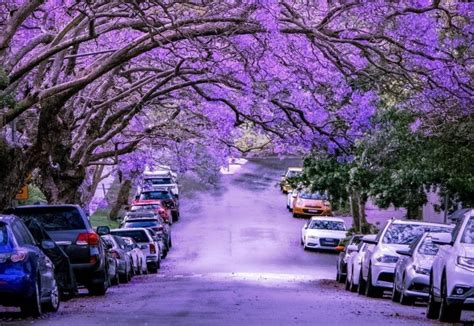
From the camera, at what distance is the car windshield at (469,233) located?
14797 mm

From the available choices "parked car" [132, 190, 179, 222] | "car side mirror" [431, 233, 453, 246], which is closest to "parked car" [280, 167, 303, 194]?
"parked car" [132, 190, 179, 222]

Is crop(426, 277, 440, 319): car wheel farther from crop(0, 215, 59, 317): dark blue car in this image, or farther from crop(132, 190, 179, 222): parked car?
crop(132, 190, 179, 222): parked car

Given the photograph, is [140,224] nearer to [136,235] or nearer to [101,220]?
[136,235]

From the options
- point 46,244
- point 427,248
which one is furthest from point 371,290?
point 46,244

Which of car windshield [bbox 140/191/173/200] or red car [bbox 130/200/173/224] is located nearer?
red car [bbox 130/200/173/224]

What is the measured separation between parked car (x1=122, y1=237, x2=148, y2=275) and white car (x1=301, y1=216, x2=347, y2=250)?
1386 centimetres

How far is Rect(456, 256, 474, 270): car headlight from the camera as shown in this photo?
1407 centimetres

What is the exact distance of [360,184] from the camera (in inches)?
1571

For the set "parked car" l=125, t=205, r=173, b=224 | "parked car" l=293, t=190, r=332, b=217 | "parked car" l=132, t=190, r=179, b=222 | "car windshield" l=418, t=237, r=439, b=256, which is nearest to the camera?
"car windshield" l=418, t=237, r=439, b=256

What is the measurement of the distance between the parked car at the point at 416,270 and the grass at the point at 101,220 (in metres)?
38.5

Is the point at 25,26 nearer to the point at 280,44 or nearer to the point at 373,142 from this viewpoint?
the point at 280,44

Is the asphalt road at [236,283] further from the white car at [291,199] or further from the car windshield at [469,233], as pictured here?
the car windshield at [469,233]

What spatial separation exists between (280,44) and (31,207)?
563 centimetres

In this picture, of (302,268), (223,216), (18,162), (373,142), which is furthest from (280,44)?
(223,216)
